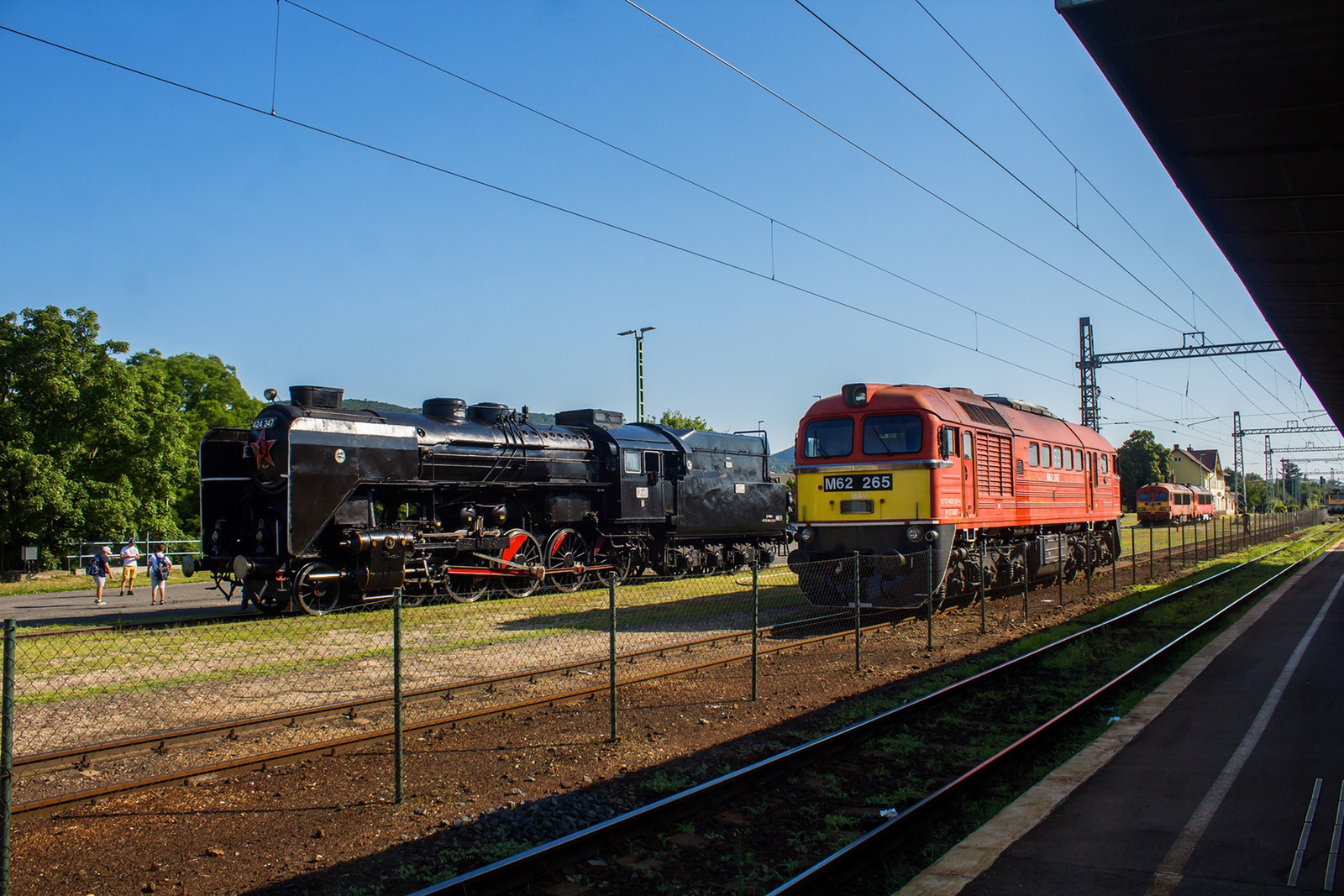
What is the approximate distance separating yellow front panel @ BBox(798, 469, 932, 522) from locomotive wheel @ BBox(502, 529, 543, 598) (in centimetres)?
568

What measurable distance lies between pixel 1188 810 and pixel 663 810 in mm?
3394

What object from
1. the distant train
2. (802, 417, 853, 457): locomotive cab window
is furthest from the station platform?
the distant train

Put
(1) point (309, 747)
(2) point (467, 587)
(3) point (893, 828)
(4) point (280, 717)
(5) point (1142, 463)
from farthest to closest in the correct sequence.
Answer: (5) point (1142, 463) < (2) point (467, 587) < (4) point (280, 717) < (1) point (309, 747) < (3) point (893, 828)

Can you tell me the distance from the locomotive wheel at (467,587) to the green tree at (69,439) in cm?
1800

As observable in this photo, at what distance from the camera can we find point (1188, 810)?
562cm

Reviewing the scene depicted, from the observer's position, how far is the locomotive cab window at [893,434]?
1367 cm

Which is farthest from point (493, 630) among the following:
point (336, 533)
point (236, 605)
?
point (236, 605)

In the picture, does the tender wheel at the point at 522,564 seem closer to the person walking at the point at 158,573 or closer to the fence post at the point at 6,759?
the person walking at the point at 158,573

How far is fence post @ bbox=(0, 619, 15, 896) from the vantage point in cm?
403

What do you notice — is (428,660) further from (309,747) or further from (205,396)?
(205,396)

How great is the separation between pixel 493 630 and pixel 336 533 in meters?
3.87

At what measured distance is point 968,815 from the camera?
18.9ft

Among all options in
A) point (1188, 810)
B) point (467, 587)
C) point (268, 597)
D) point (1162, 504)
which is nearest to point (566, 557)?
point (467, 587)

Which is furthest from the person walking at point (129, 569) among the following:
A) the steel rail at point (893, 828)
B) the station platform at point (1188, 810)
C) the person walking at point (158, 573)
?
the station platform at point (1188, 810)
